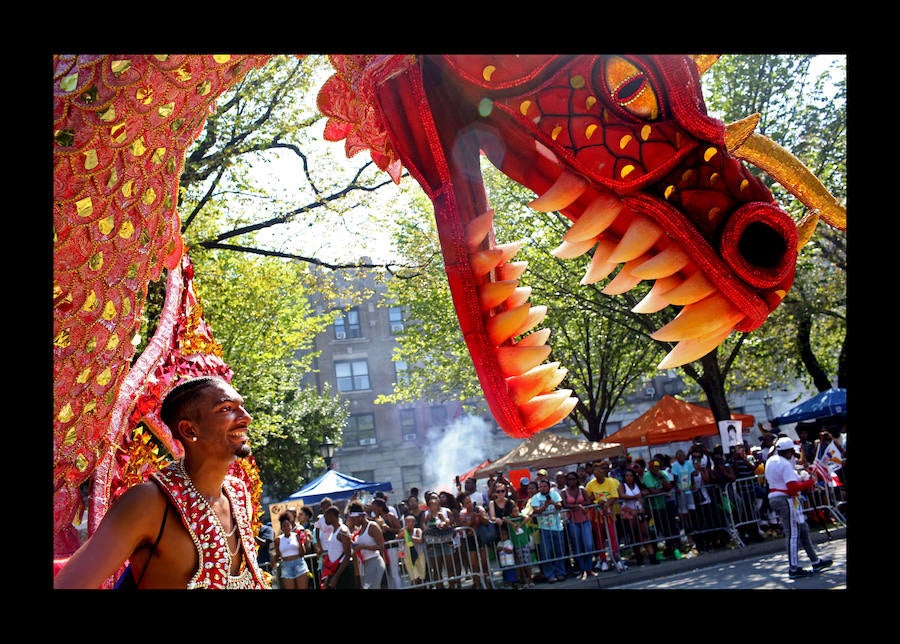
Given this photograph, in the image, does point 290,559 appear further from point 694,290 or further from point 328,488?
point 694,290

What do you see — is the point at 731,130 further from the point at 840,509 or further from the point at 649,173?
the point at 840,509

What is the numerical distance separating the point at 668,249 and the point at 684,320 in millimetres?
157

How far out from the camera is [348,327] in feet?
140

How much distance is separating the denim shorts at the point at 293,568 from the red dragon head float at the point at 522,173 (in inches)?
338

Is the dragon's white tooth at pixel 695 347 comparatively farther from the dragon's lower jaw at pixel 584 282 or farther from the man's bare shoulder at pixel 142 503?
the man's bare shoulder at pixel 142 503

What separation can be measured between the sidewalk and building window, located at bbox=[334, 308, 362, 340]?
1213 inches

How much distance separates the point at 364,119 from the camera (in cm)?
226

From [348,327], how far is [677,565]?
103 feet

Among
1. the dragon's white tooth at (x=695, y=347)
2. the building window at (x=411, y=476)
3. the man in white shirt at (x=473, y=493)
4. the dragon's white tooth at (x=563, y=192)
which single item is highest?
the building window at (x=411, y=476)

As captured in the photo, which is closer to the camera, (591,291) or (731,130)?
(731,130)

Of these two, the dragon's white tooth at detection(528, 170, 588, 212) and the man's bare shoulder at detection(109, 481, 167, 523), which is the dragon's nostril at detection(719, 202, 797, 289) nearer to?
the dragon's white tooth at detection(528, 170, 588, 212)

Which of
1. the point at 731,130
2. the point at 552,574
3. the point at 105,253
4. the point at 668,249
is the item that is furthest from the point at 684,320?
the point at 552,574

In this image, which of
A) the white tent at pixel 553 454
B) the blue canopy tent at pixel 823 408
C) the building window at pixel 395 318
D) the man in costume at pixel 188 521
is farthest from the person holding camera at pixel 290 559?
the building window at pixel 395 318

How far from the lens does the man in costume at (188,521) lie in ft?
7.11
